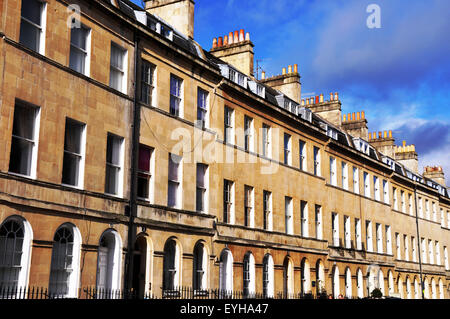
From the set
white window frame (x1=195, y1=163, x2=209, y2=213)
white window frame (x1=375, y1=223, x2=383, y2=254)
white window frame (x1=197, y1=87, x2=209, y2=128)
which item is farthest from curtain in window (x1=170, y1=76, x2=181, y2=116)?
white window frame (x1=375, y1=223, x2=383, y2=254)

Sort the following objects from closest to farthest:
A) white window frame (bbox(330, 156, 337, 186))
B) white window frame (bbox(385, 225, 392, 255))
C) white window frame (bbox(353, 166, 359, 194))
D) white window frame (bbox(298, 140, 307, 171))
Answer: white window frame (bbox(298, 140, 307, 171)) → white window frame (bbox(330, 156, 337, 186)) → white window frame (bbox(353, 166, 359, 194)) → white window frame (bbox(385, 225, 392, 255))

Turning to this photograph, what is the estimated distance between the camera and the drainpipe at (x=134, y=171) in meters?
19.6

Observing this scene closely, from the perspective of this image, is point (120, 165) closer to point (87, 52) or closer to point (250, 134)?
→ point (87, 52)

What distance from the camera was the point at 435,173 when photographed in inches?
2805

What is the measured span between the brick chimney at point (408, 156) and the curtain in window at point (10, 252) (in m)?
50.8

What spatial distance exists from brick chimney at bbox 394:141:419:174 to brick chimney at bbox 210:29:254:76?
108 ft

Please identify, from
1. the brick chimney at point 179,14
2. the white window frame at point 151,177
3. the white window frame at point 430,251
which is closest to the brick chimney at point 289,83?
the brick chimney at point 179,14

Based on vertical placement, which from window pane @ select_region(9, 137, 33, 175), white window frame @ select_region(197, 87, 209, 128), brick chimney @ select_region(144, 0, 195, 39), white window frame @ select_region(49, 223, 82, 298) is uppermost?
brick chimney @ select_region(144, 0, 195, 39)

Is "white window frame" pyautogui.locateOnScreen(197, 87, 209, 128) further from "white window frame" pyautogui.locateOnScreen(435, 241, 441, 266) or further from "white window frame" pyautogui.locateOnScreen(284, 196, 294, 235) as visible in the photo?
"white window frame" pyautogui.locateOnScreen(435, 241, 441, 266)

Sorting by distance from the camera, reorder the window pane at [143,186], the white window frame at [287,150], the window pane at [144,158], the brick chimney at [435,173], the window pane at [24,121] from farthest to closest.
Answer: the brick chimney at [435,173] < the white window frame at [287,150] < the window pane at [144,158] < the window pane at [143,186] < the window pane at [24,121]

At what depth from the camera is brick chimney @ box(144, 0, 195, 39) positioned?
1055 inches

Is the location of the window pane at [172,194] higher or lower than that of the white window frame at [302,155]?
lower

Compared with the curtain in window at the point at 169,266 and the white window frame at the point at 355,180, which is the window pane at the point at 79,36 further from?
the white window frame at the point at 355,180

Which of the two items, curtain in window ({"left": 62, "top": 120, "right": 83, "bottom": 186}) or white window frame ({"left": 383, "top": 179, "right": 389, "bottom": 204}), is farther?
white window frame ({"left": 383, "top": 179, "right": 389, "bottom": 204})
